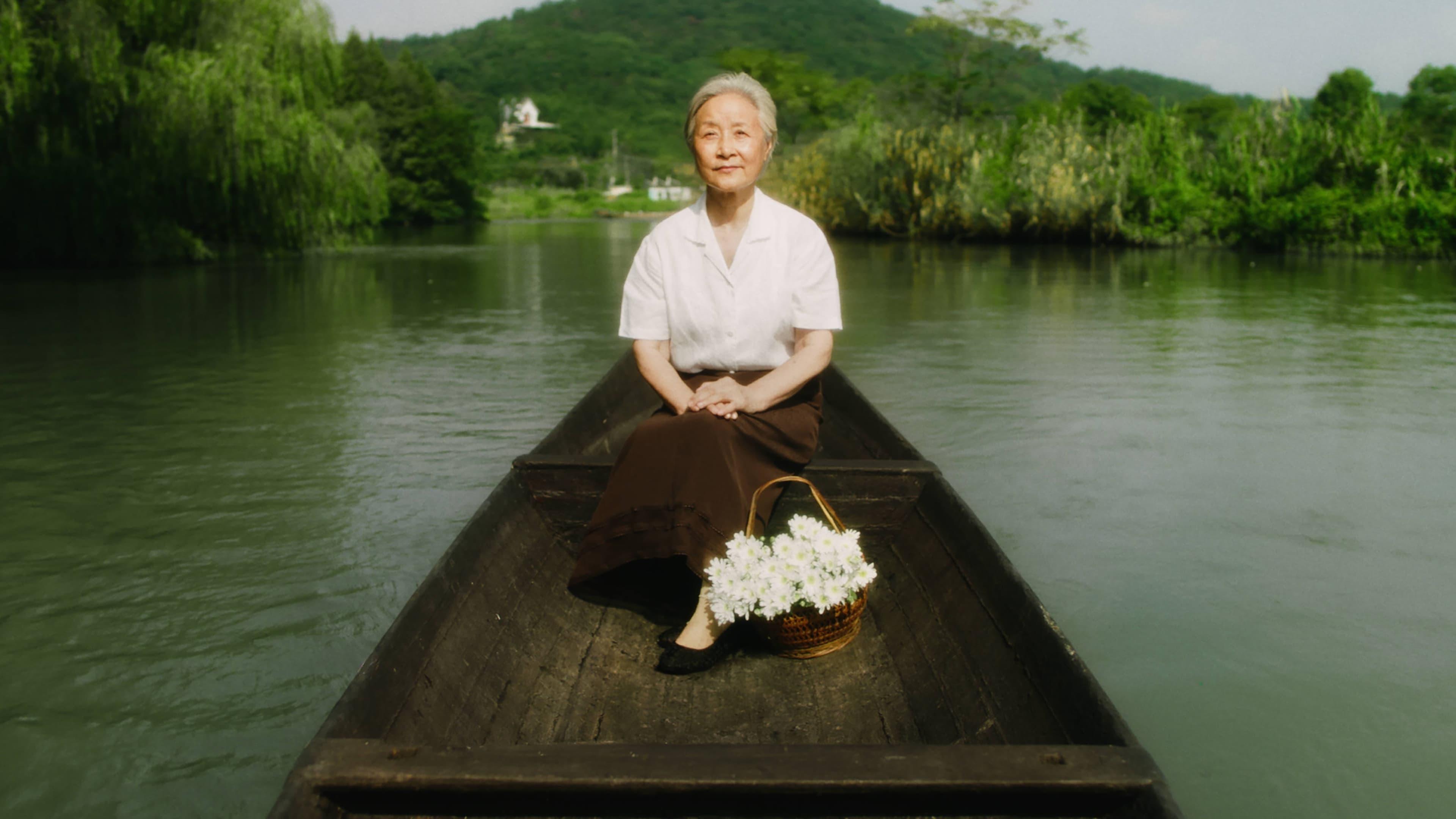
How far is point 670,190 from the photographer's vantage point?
9494 cm

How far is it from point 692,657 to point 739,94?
1.46 metres

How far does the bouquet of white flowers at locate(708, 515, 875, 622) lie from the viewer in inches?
105

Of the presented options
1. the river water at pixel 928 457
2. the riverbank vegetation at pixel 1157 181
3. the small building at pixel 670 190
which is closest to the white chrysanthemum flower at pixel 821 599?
the river water at pixel 928 457

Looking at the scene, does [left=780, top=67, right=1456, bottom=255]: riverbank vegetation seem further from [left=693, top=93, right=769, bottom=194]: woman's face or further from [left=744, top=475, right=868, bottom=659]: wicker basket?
[left=744, top=475, right=868, bottom=659]: wicker basket

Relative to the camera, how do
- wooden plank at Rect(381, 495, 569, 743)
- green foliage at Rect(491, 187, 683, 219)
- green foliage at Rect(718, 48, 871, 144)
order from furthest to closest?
green foliage at Rect(491, 187, 683, 219) → green foliage at Rect(718, 48, 871, 144) → wooden plank at Rect(381, 495, 569, 743)

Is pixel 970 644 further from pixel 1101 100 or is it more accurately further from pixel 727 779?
pixel 1101 100

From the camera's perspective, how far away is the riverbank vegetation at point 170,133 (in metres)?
15.0

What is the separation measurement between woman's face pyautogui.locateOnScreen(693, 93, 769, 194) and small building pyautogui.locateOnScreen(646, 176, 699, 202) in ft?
284

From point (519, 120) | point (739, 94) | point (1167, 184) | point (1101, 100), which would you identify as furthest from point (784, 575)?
point (519, 120)

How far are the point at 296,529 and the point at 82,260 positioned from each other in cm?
1431

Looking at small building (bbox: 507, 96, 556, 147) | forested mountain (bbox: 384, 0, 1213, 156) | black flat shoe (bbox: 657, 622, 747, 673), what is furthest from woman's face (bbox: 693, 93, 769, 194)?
small building (bbox: 507, 96, 556, 147)

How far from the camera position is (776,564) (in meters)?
2.72

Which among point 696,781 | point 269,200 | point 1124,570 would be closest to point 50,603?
point 696,781

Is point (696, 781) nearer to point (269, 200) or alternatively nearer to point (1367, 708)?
point (1367, 708)
